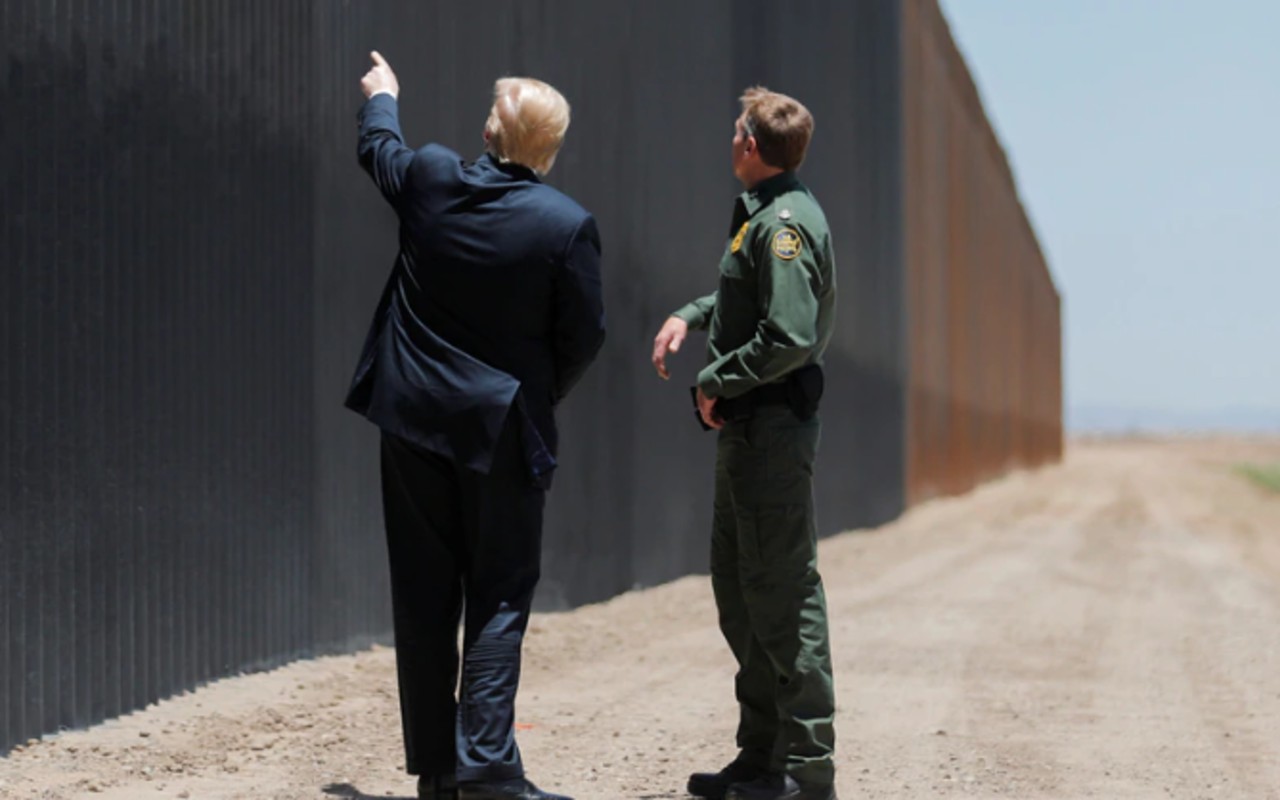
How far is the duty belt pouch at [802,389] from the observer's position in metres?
4.42

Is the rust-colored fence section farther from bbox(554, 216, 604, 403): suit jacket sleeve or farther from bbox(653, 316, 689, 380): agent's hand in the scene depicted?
bbox(554, 216, 604, 403): suit jacket sleeve

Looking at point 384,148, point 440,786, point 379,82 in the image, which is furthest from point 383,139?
point 440,786

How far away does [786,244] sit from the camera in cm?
437

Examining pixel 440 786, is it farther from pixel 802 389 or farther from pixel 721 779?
pixel 802 389

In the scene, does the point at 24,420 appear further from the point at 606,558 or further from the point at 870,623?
the point at 870,623

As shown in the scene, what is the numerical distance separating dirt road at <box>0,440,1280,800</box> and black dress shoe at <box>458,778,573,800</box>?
0.79 m

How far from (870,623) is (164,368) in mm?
5001

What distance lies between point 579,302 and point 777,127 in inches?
30.2

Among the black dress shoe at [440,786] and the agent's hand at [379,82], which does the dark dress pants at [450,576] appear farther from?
the agent's hand at [379,82]

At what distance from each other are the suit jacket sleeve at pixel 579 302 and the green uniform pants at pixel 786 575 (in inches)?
20.1

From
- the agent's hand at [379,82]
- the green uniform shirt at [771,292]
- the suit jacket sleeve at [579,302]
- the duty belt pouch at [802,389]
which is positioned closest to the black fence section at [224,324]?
the agent's hand at [379,82]

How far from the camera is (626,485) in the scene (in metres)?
9.98

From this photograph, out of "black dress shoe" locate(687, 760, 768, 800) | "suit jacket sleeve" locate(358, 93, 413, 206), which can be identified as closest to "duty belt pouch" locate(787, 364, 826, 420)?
"black dress shoe" locate(687, 760, 768, 800)

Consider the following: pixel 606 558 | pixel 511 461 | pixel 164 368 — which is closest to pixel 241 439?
→ pixel 164 368
